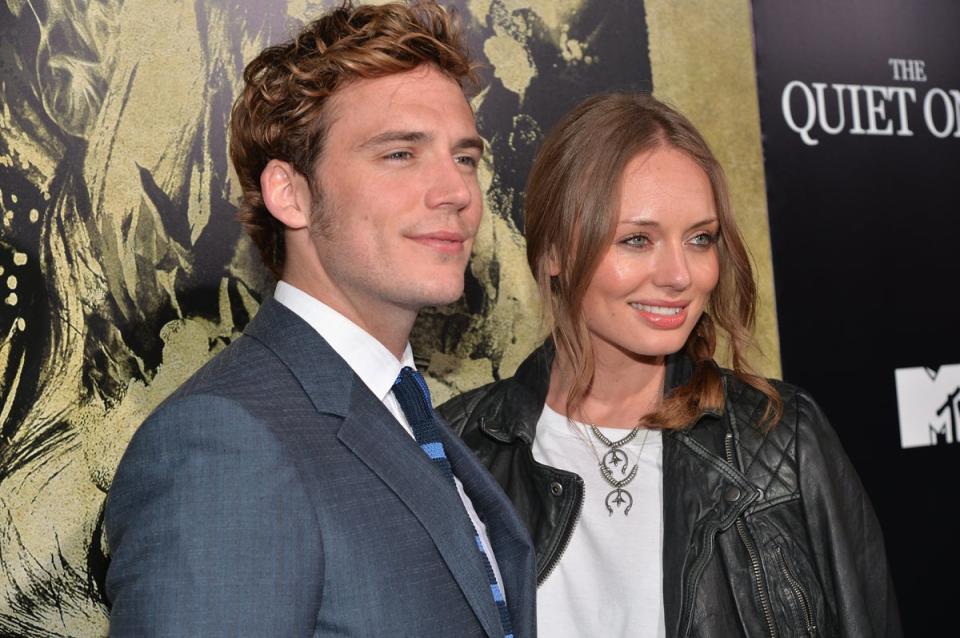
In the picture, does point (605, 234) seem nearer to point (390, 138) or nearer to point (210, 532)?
point (390, 138)

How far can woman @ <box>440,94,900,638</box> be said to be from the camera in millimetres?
2008

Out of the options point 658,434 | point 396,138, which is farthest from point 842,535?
point 396,138

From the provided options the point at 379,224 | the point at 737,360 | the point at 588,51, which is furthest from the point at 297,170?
the point at 588,51

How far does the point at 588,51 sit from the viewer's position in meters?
3.02

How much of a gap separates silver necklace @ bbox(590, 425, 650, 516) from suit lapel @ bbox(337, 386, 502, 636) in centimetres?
65

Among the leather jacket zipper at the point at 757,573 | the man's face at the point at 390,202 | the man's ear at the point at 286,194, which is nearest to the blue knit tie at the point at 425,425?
the man's face at the point at 390,202

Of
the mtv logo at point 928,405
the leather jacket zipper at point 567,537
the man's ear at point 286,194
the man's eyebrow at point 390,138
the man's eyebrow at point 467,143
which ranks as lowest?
the leather jacket zipper at point 567,537

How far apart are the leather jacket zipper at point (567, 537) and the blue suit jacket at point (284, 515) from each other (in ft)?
1.34

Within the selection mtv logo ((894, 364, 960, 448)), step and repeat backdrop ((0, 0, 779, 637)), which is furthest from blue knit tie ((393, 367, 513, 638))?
mtv logo ((894, 364, 960, 448))

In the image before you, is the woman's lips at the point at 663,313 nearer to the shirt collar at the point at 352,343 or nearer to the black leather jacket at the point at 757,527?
the black leather jacket at the point at 757,527

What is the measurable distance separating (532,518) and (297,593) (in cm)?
95

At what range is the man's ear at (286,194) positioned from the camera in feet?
5.67

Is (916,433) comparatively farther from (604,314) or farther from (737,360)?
(604,314)

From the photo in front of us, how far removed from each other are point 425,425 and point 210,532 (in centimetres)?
52
